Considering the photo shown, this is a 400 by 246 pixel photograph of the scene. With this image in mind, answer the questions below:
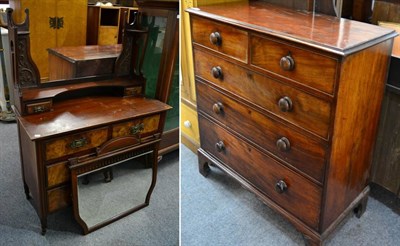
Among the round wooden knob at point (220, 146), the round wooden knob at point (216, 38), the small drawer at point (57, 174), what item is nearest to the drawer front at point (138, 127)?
the small drawer at point (57, 174)

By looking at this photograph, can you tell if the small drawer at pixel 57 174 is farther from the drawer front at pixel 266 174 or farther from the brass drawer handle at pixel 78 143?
the drawer front at pixel 266 174

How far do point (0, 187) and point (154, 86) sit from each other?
425 millimetres

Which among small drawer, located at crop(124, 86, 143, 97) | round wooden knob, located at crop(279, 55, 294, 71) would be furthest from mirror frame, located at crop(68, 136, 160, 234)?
round wooden knob, located at crop(279, 55, 294, 71)

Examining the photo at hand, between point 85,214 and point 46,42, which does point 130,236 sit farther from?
point 46,42

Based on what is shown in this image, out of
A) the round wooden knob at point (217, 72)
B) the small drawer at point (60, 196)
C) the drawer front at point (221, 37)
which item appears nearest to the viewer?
the small drawer at point (60, 196)

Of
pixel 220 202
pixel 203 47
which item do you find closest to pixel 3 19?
pixel 203 47

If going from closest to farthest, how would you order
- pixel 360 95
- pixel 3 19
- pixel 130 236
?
pixel 3 19 → pixel 130 236 → pixel 360 95

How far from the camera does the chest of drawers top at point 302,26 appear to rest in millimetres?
1197

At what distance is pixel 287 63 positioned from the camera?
50.7 inches

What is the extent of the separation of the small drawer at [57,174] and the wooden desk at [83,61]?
424 millimetres

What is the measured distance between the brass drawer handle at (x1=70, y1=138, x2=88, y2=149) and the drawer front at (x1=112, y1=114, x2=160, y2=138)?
149 mm

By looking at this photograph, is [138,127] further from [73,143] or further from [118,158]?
[73,143]

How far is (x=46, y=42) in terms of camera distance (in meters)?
0.88

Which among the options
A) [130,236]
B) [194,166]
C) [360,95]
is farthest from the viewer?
[194,166]
